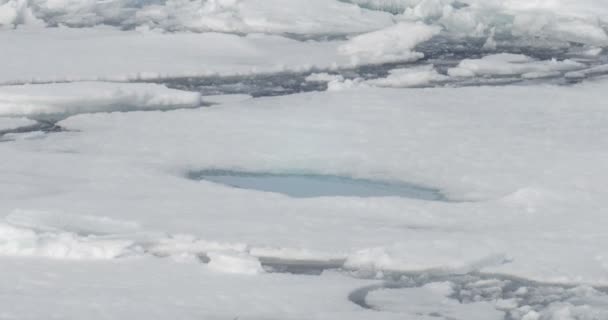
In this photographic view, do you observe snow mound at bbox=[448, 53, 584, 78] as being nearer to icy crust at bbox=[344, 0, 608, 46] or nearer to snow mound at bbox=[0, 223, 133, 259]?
icy crust at bbox=[344, 0, 608, 46]

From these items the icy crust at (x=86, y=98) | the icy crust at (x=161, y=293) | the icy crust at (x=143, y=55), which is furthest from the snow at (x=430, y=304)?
the icy crust at (x=143, y=55)

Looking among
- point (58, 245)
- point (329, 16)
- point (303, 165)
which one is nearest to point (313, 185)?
point (303, 165)

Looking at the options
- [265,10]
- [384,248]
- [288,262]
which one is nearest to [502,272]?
[384,248]

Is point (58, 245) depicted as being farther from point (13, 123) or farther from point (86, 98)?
point (86, 98)

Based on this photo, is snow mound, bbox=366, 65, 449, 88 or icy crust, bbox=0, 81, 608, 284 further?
snow mound, bbox=366, 65, 449, 88

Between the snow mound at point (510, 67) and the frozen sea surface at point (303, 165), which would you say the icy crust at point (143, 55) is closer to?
the frozen sea surface at point (303, 165)

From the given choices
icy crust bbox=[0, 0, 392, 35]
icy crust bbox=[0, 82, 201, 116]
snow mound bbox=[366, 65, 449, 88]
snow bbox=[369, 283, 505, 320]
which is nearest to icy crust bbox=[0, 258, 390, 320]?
snow bbox=[369, 283, 505, 320]
